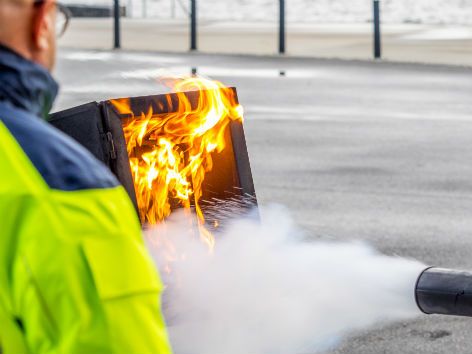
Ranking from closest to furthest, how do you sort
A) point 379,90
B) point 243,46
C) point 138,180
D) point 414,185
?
point 138,180 → point 414,185 → point 379,90 → point 243,46

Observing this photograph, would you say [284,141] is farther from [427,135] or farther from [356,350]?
[356,350]

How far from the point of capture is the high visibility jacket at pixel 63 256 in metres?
1.64

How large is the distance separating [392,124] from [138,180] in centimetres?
873

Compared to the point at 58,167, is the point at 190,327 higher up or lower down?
lower down

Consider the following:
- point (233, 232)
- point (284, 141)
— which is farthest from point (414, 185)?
point (233, 232)

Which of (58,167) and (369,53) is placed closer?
(58,167)

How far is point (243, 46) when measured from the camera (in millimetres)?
24547

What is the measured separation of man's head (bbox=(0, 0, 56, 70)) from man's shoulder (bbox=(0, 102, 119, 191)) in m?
0.08

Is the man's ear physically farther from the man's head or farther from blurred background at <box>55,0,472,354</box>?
blurred background at <box>55,0,472,354</box>

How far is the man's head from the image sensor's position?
5.64 feet

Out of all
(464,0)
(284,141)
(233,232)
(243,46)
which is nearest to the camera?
(233,232)

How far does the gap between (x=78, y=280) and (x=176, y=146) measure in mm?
3545

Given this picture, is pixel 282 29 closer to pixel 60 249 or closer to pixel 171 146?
pixel 171 146

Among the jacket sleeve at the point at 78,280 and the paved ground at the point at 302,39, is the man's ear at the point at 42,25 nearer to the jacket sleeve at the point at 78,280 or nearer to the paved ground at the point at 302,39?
the jacket sleeve at the point at 78,280
